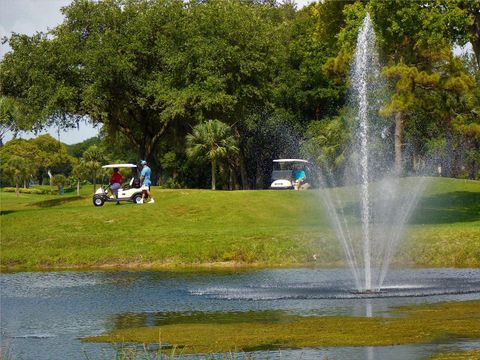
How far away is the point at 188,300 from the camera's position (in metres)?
28.4

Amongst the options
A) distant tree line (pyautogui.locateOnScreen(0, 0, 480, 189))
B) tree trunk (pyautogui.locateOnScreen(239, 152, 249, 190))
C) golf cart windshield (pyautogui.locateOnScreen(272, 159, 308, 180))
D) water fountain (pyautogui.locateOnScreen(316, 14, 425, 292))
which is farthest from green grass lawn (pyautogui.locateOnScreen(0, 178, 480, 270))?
tree trunk (pyautogui.locateOnScreen(239, 152, 249, 190))

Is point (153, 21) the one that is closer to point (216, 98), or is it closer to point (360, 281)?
point (216, 98)

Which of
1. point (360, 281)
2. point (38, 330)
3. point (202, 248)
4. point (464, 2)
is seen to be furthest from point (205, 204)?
point (38, 330)

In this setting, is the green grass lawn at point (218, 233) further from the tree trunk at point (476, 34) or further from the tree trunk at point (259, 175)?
the tree trunk at point (259, 175)

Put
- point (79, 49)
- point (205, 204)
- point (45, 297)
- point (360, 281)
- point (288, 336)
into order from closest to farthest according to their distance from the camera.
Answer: point (288, 336), point (45, 297), point (360, 281), point (205, 204), point (79, 49)

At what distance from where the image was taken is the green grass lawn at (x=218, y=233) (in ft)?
129

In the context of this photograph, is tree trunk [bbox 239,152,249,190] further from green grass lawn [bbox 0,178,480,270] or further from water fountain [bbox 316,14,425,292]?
green grass lawn [bbox 0,178,480,270]

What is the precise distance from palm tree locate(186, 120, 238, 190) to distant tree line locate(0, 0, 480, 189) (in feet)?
0.37

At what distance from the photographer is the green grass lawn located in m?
39.4

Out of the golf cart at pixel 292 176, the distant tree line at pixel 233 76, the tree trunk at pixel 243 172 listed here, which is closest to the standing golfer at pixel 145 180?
the distant tree line at pixel 233 76

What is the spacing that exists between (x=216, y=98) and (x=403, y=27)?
2419cm

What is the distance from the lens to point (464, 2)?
160ft

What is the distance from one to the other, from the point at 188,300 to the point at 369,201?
2719cm

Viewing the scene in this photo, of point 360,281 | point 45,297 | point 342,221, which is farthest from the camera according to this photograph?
point 342,221
